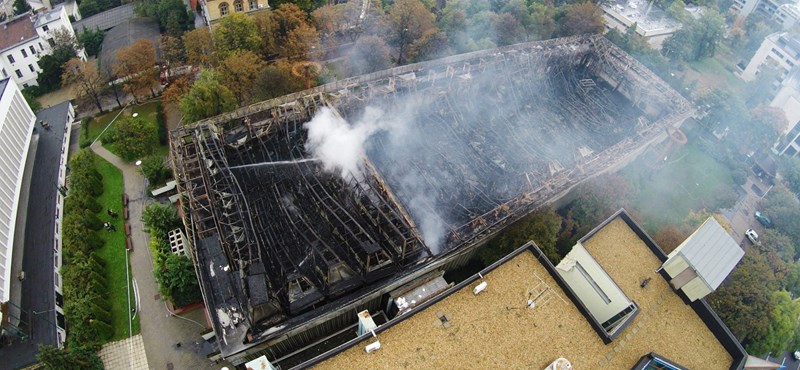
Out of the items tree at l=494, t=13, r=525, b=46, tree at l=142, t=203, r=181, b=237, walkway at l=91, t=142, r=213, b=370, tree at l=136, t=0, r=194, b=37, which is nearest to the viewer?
walkway at l=91, t=142, r=213, b=370

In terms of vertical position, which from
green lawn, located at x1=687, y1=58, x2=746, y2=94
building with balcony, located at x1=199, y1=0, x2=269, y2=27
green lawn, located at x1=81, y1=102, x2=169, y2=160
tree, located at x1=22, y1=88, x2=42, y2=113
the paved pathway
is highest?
building with balcony, located at x1=199, y1=0, x2=269, y2=27

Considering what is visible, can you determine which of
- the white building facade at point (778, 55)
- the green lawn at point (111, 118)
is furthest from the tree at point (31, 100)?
the white building facade at point (778, 55)

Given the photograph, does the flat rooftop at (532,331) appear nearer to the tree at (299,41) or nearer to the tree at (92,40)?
the tree at (299,41)

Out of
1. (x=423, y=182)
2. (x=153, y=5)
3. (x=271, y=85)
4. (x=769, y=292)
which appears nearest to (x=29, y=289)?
(x=271, y=85)

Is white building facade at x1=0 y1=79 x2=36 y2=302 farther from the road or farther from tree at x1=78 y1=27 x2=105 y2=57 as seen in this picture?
tree at x1=78 y1=27 x2=105 y2=57

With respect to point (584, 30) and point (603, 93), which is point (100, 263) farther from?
point (584, 30)

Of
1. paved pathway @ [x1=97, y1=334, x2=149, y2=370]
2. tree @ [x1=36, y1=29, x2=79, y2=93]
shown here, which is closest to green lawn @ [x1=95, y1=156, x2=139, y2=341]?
paved pathway @ [x1=97, y1=334, x2=149, y2=370]
